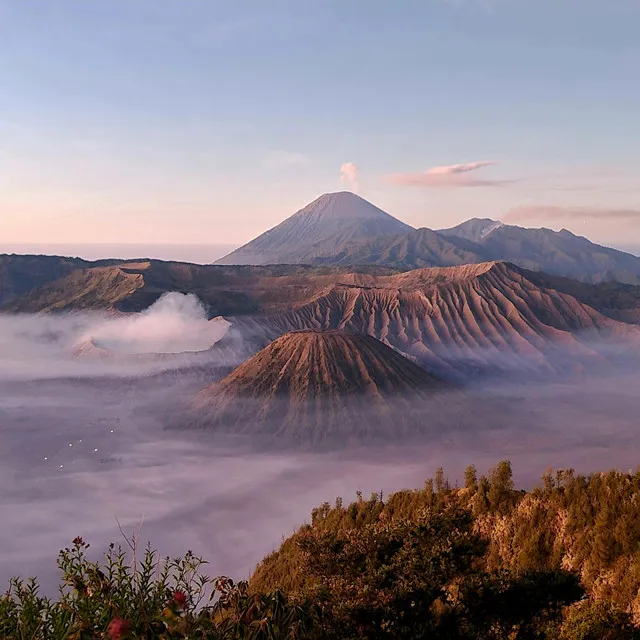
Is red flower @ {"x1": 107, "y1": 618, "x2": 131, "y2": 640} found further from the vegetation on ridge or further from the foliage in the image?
the foliage

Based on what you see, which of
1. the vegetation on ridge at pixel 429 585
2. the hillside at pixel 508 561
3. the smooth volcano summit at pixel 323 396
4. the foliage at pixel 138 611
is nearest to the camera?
the foliage at pixel 138 611

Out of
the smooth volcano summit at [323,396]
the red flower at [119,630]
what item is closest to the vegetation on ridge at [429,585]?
the red flower at [119,630]

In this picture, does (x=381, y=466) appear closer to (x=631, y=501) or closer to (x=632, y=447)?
(x=632, y=447)

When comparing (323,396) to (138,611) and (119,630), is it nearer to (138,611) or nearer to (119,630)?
(138,611)

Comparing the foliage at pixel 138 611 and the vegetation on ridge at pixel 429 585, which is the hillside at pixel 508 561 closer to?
the vegetation on ridge at pixel 429 585

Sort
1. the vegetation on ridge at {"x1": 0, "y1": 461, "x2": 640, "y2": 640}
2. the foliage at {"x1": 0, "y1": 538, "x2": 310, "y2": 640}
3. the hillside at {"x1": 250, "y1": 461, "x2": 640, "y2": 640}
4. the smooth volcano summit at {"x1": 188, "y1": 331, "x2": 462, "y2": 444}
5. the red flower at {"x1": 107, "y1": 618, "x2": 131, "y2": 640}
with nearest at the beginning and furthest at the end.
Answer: the red flower at {"x1": 107, "y1": 618, "x2": 131, "y2": 640}
the foliage at {"x1": 0, "y1": 538, "x2": 310, "y2": 640}
the vegetation on ridge at {"x1": 0, "y1": 461, "x2": 640, "y2": 640}
the hillside at {"x1": 250, "y1": 461, "x2": 640, "y2": 640}
the smooth volcano summit at {"x1": 188, "y1": 331, "x2": 462, "y2": 444}

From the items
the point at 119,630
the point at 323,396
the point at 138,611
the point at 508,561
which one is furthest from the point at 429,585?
the point at 323,396

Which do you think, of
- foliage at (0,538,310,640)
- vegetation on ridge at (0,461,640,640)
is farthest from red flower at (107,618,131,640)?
foliage at (0,538,310,640)

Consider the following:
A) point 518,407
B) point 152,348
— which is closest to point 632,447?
point 518,407
